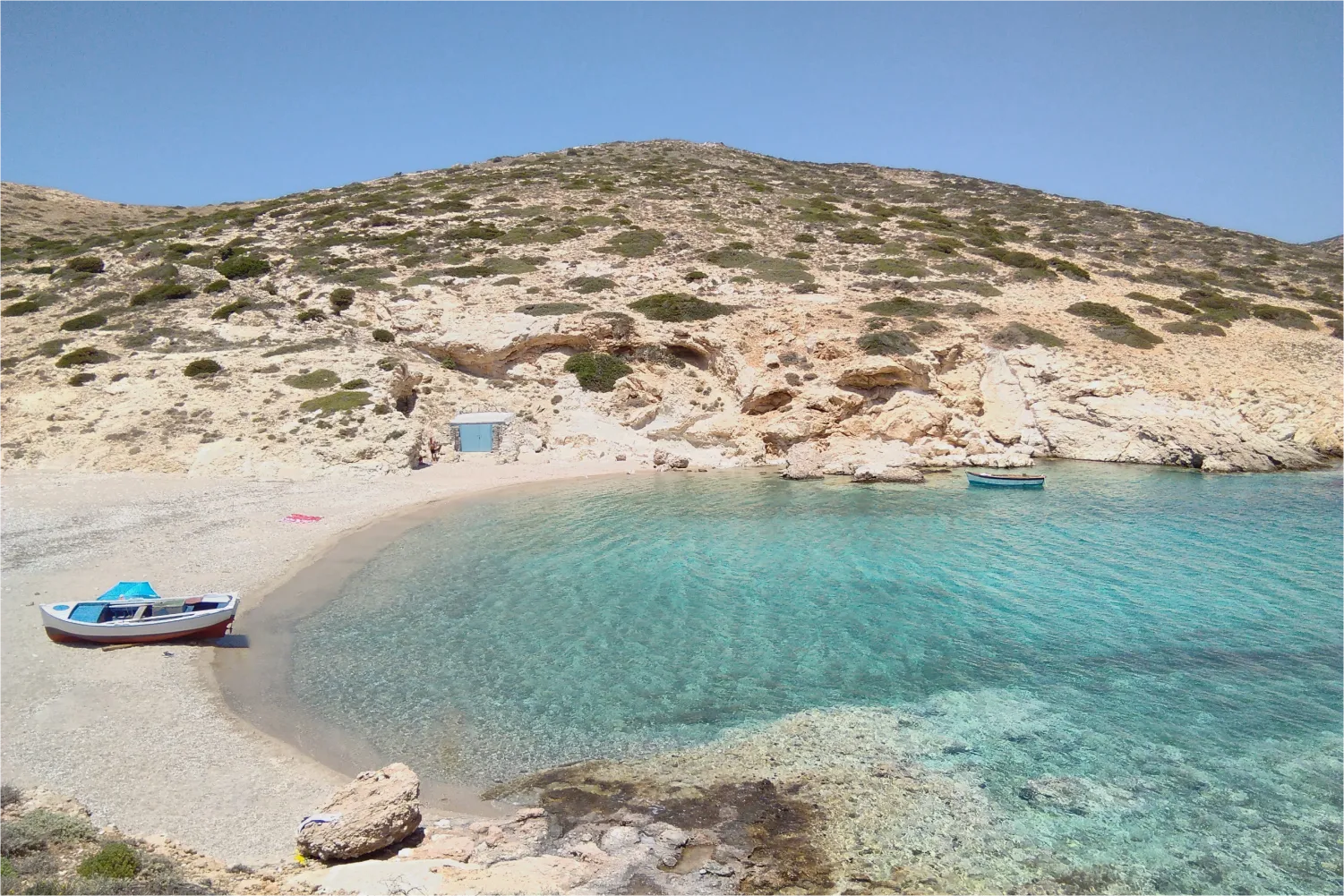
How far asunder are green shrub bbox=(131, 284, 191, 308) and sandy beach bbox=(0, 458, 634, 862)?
17912mm

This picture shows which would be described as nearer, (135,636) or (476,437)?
(135,636)

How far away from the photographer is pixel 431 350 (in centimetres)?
3881

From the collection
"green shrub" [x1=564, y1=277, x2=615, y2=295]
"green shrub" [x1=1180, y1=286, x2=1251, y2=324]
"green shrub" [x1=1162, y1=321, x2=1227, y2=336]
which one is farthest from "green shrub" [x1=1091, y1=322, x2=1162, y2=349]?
"green shrub" [x1=564, y1=277, x2=615, y2=295]

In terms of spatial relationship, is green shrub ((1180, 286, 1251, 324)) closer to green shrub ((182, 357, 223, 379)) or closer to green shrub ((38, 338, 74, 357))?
green shrub ((182, 357, 223, 379))

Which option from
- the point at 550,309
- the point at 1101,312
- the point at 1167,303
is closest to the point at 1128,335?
the point at 1101,312

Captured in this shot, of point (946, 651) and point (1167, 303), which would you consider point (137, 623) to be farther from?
point (1167, 303)

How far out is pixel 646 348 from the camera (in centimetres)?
3912

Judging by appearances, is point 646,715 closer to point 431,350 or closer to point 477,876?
point 477,876

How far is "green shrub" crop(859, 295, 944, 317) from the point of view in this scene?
131 ft

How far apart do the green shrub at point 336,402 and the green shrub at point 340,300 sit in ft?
30.7

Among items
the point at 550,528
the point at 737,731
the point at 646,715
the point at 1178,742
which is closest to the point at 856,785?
the point at 737,731

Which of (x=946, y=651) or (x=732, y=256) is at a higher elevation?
(x=732, y=256)

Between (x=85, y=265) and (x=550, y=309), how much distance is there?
28537mm

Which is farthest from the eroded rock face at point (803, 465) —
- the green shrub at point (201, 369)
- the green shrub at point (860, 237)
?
the green shrub at point (201, 369)
